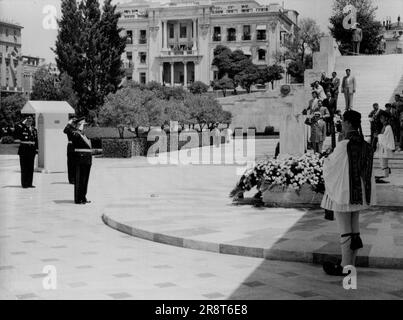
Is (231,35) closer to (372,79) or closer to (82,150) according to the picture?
(372,79)

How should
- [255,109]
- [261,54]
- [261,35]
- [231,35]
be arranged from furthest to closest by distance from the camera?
[231,35] → [261,54] → [261,35] → [255,109]

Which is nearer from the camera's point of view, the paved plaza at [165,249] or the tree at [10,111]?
A: the paved plaza at [165,249]

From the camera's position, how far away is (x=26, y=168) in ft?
55.6

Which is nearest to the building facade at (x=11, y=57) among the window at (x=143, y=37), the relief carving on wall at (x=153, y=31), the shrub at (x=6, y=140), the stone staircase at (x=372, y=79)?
the window at (x=143, y=37)

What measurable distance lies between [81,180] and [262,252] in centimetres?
634

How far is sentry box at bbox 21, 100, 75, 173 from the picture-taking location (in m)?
21.3

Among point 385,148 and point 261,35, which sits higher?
point 261,35

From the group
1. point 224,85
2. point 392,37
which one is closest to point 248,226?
point 224,85

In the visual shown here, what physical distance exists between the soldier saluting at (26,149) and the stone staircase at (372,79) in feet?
42.6

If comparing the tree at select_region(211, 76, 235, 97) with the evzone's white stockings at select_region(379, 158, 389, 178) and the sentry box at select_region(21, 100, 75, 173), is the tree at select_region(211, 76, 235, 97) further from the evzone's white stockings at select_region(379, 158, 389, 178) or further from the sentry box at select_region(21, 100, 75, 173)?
the evzone's white stockings at select_region(379, 158, 389, 178)

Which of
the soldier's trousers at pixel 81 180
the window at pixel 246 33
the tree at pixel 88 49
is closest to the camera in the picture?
the soldier's trousers at pixel 81 180

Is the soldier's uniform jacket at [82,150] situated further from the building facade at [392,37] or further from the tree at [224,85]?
the tree at [224,85]

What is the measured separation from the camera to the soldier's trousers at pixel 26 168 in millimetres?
16828

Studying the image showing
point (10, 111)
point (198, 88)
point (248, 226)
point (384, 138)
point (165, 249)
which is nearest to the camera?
point (165, 249)
